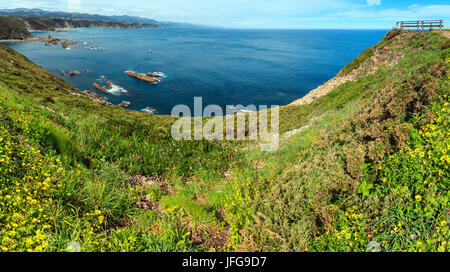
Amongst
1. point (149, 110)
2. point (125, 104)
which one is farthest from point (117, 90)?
point (149, 110)

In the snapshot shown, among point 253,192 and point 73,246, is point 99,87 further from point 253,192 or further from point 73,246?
point 73,246

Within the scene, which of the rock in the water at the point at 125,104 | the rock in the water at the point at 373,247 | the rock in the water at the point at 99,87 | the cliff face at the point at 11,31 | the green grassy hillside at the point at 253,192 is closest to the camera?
the rock in the water at the point at 373,247

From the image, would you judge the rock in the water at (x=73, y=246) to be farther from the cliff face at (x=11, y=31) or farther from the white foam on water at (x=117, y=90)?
the cliff face at (x=11, y=31)

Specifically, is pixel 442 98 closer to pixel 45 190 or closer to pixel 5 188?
pixel 45 190

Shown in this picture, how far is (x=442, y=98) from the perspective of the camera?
194 inches

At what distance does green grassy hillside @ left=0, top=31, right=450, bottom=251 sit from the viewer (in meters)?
3.33

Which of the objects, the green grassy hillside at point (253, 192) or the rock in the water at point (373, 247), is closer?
the rock in the water at point (373, 247)

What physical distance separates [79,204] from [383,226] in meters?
5.24

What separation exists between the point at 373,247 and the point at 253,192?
105 inches

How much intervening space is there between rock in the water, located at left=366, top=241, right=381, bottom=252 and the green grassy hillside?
8 cm

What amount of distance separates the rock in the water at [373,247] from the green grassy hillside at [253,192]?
0.08m

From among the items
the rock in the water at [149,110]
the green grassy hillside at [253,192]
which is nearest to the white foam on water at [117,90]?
the rock in the water at [149,110]

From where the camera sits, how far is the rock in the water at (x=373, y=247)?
3.10 metres
